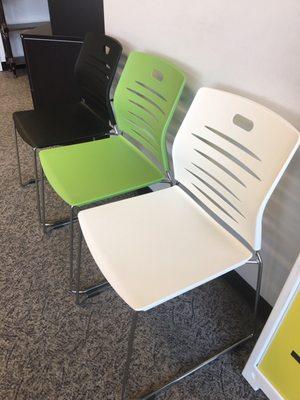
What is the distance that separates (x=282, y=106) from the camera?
100 cm

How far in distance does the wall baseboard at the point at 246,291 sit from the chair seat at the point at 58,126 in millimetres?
969

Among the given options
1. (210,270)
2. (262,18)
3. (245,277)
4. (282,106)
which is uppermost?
(262,18)

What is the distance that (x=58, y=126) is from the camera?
1.67 metres

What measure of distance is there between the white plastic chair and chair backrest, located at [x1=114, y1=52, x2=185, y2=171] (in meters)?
0.13

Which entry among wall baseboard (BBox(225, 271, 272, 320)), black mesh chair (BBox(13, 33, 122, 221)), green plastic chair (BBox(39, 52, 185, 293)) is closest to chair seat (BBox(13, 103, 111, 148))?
black mesh chair (BBox(13, 33, 122, 221))

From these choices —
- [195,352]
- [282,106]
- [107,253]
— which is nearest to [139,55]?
[282,106]

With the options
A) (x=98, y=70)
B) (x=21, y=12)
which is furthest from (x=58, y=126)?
(x=21, y=12)

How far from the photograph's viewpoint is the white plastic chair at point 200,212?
891 mm

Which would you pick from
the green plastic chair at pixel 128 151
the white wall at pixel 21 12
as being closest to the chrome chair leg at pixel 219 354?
the green plastic chair at pixel 128 151

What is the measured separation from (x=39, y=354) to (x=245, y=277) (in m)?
0.91

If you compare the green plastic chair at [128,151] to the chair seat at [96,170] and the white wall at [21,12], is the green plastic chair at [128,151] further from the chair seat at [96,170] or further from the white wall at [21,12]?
the white wall at [21,12]

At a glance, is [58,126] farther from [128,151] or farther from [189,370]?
[189,370]

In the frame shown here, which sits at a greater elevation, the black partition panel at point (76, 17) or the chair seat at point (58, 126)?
the black partition panel at point (76, 17)

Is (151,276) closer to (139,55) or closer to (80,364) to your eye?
(80,364)
